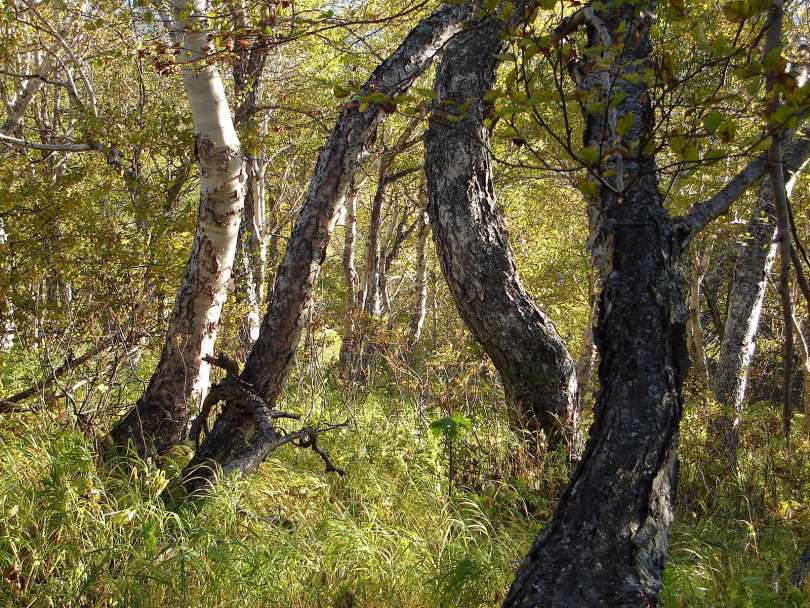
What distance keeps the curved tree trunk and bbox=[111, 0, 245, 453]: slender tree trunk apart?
1378 millimetres

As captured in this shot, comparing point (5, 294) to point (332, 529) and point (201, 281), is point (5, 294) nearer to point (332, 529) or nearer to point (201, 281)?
point (201, 281)

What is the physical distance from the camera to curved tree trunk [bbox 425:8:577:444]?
14.3ft

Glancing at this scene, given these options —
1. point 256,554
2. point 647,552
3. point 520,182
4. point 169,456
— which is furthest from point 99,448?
point 520,182

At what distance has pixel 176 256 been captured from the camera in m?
6.17

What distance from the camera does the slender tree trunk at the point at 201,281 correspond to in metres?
4.32

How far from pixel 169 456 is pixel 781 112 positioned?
416 centimetres

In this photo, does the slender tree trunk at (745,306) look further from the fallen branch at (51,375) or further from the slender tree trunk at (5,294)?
the slender tree trunk at (5,294)

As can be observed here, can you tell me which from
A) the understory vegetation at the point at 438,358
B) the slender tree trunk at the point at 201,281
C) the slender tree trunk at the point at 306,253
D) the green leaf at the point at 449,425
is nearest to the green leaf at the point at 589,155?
the understory vegetation at the point at 438,358

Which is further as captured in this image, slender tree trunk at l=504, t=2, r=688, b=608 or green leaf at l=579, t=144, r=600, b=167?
slender tree trunk at l=504, t=2, r=688, b=608

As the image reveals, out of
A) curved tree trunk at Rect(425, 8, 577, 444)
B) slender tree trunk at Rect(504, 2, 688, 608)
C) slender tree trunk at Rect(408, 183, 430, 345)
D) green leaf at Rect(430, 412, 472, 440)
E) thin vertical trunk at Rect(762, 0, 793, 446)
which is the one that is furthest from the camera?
slender tree trunk at Rect(408, 183, 430, 345)

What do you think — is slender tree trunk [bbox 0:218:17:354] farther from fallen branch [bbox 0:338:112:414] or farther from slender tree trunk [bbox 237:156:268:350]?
slender tree trunk [bbox 237:156:268:350]

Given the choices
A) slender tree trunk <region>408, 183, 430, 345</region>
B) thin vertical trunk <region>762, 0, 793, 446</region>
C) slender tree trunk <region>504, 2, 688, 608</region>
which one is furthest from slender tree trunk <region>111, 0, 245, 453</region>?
slender tree trunk <region>408, 183, 430, 345</region>

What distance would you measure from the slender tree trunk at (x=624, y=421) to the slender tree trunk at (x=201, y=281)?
110 inches

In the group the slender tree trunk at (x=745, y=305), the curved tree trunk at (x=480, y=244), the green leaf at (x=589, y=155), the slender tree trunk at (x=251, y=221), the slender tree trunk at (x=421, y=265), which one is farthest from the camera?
the slender tree trunk at (x=421, y=265)
